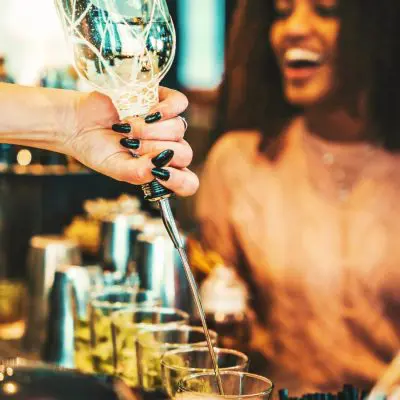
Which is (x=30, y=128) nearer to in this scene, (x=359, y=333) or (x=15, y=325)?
(x=15, y=325)

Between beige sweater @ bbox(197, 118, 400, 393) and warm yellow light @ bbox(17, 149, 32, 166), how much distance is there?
2.96 ft

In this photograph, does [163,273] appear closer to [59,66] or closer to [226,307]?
[226,307]

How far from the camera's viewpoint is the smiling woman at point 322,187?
10.1 ft

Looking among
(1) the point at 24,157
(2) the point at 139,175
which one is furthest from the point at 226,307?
(1) the point at 24,157

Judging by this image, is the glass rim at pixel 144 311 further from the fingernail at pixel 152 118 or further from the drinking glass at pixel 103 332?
the fingernail at pixel 152 118

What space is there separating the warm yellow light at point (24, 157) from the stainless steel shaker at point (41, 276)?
1.16 meters

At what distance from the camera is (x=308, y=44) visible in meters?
3.08

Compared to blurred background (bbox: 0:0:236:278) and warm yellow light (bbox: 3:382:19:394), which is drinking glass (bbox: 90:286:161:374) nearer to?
warm yellow light (bbox: 3:382:19:394)

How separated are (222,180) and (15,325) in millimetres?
1333

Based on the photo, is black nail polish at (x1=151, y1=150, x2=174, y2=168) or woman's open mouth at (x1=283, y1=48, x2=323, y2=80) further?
woman's open mouth at (x1=283, y1=48, x2=323, y2=80)

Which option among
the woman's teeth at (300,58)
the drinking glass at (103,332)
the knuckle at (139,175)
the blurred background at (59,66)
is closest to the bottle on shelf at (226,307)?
the drinking glass at (103,332)

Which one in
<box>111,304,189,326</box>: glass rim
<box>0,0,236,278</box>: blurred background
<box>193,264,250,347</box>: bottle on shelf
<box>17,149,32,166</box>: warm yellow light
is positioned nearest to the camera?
<box>111,304,189,326</box>: glass rim

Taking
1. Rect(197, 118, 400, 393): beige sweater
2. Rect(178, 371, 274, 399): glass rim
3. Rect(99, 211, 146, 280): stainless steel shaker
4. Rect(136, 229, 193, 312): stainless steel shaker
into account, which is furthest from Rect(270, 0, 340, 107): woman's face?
Rect(178, 371, 274, 399): glass rim

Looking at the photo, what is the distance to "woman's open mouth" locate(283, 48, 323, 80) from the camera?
10.1 feet
